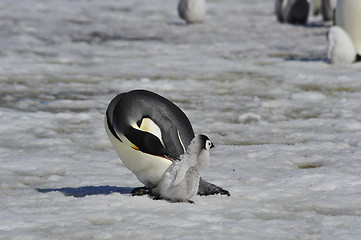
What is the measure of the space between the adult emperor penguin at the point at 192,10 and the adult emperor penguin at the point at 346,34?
4565 millimetres

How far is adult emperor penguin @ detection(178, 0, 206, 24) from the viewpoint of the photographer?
43.0 feet

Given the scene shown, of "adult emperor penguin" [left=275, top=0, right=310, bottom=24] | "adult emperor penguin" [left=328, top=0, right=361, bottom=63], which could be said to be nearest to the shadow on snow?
"adult emperor penguin" [left=328, top=0, right=361, bottom=63]

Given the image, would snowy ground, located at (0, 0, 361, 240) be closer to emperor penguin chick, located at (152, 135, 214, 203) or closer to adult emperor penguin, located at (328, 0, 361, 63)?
emperor penguin chick, located at (152, 135, 214, 203)

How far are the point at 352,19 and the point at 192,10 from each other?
5082 mm

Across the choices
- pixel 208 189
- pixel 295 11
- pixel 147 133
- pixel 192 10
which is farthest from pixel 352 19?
pixel 147 133

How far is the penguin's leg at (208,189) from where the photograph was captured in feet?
11.0

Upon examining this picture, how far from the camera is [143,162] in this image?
3.11 m

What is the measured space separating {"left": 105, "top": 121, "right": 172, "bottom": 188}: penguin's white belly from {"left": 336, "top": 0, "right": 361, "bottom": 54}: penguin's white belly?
592 cm

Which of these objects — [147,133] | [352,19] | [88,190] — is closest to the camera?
[147,133]

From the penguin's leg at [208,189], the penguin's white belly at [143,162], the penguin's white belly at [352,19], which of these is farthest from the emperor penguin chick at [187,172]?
the penguin's white belly at [352,19]

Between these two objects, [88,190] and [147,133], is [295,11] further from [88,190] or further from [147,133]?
[147,133]

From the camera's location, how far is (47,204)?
3203 millimetres

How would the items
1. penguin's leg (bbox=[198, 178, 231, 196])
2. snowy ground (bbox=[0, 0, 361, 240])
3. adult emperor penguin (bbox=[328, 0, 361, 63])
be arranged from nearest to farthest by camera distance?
snowy ground (bbox=[0, 0, 361, 240]), penguin's leg (bbox=[198, 178, 231, 196]), adult emperor penguin (bbox=[328, 0, 361, 63])

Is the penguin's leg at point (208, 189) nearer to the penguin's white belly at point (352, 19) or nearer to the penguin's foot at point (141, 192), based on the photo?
the penguin's foot at point (141, 192)
